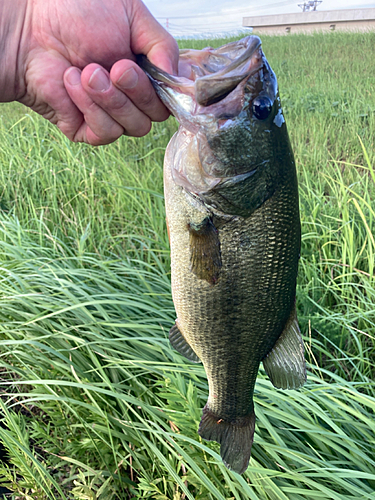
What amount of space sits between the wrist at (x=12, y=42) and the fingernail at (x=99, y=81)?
1.78 feet

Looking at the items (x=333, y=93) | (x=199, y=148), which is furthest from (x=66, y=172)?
(x=333, y=93)

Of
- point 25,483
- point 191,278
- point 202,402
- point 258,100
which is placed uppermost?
point 258,100

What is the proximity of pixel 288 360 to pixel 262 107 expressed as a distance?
78 cm

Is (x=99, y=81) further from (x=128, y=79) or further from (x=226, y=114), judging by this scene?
(x=226, y=114)

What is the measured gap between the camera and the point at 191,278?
1139 mm

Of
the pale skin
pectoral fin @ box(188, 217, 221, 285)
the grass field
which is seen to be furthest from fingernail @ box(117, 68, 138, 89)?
the grass field

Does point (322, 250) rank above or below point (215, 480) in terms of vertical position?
above

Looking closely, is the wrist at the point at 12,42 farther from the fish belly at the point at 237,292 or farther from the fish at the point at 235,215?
the fish belly at the point at 237,292

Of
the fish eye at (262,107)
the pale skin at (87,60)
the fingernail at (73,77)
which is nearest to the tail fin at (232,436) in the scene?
the fish eye at (262,107)

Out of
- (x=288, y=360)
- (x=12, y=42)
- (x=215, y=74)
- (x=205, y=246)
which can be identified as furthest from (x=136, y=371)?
(x=12, y=42)

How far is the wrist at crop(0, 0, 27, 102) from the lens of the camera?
4.85 feet

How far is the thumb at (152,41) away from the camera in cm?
128

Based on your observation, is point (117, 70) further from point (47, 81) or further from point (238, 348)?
point (238, 348)

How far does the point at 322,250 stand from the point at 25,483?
2391 millimetres
